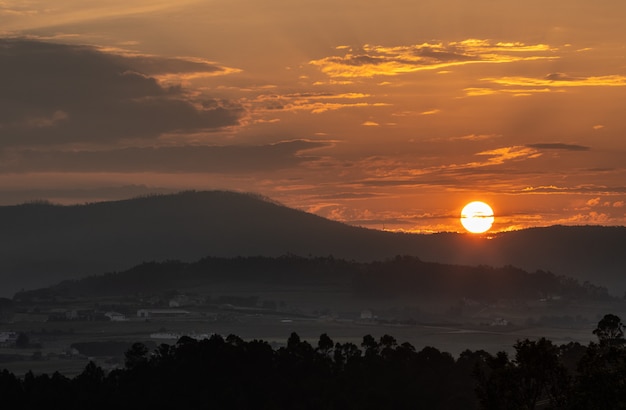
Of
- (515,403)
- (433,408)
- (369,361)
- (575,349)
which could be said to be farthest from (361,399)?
(515,403)

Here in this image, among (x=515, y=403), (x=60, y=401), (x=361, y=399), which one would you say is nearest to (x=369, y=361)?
(x=361, y=399)

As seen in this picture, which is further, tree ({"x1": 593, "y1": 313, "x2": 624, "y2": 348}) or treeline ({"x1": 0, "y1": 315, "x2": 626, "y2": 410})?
treeline ({"x1": 0, "y1": 315, "x2": 626, "y2": 410})

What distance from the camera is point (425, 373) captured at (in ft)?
571

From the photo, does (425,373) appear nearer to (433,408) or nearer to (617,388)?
(433,408)

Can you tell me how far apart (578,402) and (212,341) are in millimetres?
99235

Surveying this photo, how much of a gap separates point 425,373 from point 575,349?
18.2m

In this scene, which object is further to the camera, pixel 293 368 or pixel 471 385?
pixel 293 368

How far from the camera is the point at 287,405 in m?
174

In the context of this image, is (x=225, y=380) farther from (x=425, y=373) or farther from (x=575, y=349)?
(x=575, y=349)

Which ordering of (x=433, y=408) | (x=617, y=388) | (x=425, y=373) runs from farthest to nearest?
(x=425, y=373), (x=433, y=408), (x=617, y=388)

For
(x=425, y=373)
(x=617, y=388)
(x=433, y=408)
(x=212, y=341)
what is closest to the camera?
(x=617, y=388)

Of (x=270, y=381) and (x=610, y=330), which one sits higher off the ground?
(x=610, y=330)

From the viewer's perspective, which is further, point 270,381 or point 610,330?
point 270,381

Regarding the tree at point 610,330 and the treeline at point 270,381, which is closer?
the tree at point 610,330
